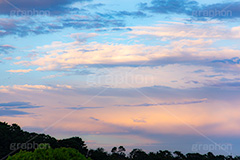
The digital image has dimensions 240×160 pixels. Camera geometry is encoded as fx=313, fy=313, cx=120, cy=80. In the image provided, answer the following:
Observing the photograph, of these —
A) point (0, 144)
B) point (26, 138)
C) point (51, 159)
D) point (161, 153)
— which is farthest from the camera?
point (161, 153)

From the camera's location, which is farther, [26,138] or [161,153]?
[161,153]

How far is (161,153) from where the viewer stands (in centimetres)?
5662

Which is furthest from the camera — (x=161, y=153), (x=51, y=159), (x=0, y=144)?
(x=161, y=153)

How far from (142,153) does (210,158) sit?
41.7 feet

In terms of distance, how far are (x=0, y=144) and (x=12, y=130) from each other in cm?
757

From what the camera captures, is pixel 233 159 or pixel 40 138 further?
pixel 233 159

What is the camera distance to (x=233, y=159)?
192 ft

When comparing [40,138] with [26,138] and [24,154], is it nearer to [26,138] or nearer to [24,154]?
[26,138]

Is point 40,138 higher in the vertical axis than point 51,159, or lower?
higher

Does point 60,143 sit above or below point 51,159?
above

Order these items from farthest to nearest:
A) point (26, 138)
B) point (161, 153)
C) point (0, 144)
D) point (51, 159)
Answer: point (161, 153) → point (26, 138) → point (0, 144) → point (51, 159)

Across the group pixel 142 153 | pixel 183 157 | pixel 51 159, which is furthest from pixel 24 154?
pixel 183 157

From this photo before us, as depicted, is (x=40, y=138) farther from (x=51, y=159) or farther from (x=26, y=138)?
(x=51, y=159)

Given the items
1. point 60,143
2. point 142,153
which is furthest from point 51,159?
point 142,153
